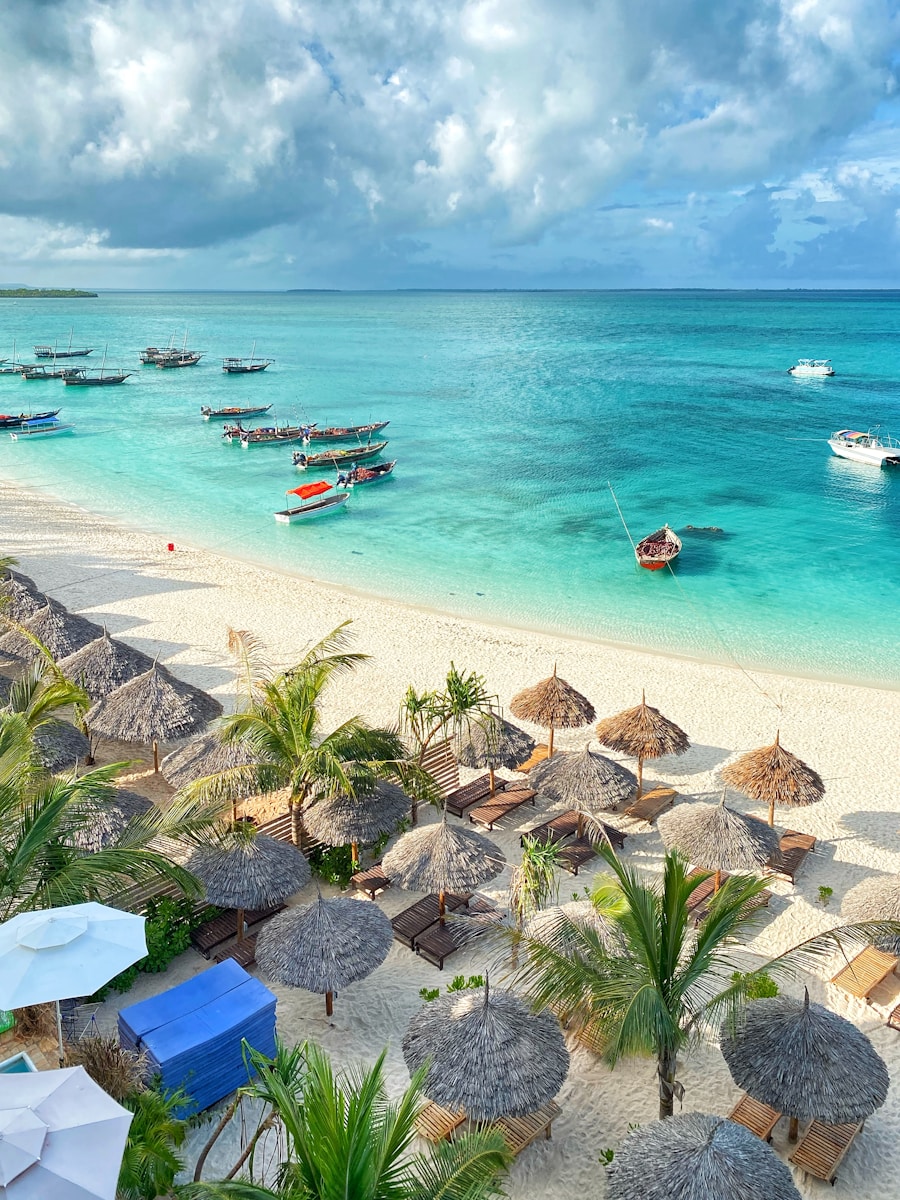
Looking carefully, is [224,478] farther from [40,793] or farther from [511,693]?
→ [40,793]

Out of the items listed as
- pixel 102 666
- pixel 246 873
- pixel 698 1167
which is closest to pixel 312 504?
pixel 102 666

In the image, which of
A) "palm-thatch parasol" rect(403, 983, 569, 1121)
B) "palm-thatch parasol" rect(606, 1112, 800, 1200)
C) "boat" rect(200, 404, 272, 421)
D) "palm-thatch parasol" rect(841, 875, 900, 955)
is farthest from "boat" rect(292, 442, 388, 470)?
"palm-thatch parasol" rect(606, 1112, 800, 1200)

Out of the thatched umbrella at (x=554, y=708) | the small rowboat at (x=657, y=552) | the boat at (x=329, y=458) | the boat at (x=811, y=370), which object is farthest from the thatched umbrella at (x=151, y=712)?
the boat at (x=811, y=370)

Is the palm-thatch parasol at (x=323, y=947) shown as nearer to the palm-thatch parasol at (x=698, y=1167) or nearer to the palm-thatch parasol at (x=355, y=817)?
the palm-thatch parasol at (x=355, y=817)

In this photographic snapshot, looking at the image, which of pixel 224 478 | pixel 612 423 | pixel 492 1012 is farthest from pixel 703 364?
pixel 492 1012

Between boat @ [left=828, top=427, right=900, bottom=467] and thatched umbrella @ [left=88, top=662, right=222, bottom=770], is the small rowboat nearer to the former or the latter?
thatched umbrella @ [left=88, top=662, right=222, bottom=770]

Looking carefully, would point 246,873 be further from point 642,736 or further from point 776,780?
point 776,780
